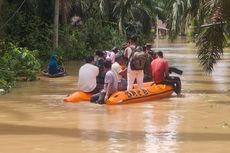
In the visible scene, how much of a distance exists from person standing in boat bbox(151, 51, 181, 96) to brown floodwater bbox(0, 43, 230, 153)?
35 centimetres

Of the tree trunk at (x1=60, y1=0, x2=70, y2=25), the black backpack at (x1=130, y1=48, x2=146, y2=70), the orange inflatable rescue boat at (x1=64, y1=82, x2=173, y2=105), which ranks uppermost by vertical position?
the tree trunk at (x1=60, y1=0, x2=70, y2=25)

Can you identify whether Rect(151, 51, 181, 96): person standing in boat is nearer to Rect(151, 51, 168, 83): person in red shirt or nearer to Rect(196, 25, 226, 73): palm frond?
Rect(151, 51, 168, 83): person in red shirt

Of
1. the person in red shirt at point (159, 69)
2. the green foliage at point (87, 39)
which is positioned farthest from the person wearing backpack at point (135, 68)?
the green foliage at point (87, 39)

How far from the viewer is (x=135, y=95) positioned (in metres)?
13.9

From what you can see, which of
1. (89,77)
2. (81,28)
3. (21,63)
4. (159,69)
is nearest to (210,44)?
(159,69)

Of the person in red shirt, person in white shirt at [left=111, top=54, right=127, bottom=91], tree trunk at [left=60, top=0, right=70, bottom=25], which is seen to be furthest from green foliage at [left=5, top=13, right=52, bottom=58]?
the person in red shirt

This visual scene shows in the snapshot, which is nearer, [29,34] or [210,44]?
[210,44]

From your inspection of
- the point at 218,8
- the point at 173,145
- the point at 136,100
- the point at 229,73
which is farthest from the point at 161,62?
the point at 229,73

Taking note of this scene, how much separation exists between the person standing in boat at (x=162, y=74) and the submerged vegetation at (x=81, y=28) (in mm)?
1305

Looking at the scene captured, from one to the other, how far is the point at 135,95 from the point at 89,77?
126 centimetres

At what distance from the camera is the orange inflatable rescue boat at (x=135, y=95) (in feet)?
44.7

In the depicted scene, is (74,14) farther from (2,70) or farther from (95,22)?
(2,70)

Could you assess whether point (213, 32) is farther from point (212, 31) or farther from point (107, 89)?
point (107, 89)

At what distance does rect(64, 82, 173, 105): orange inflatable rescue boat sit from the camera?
13.6 metres
